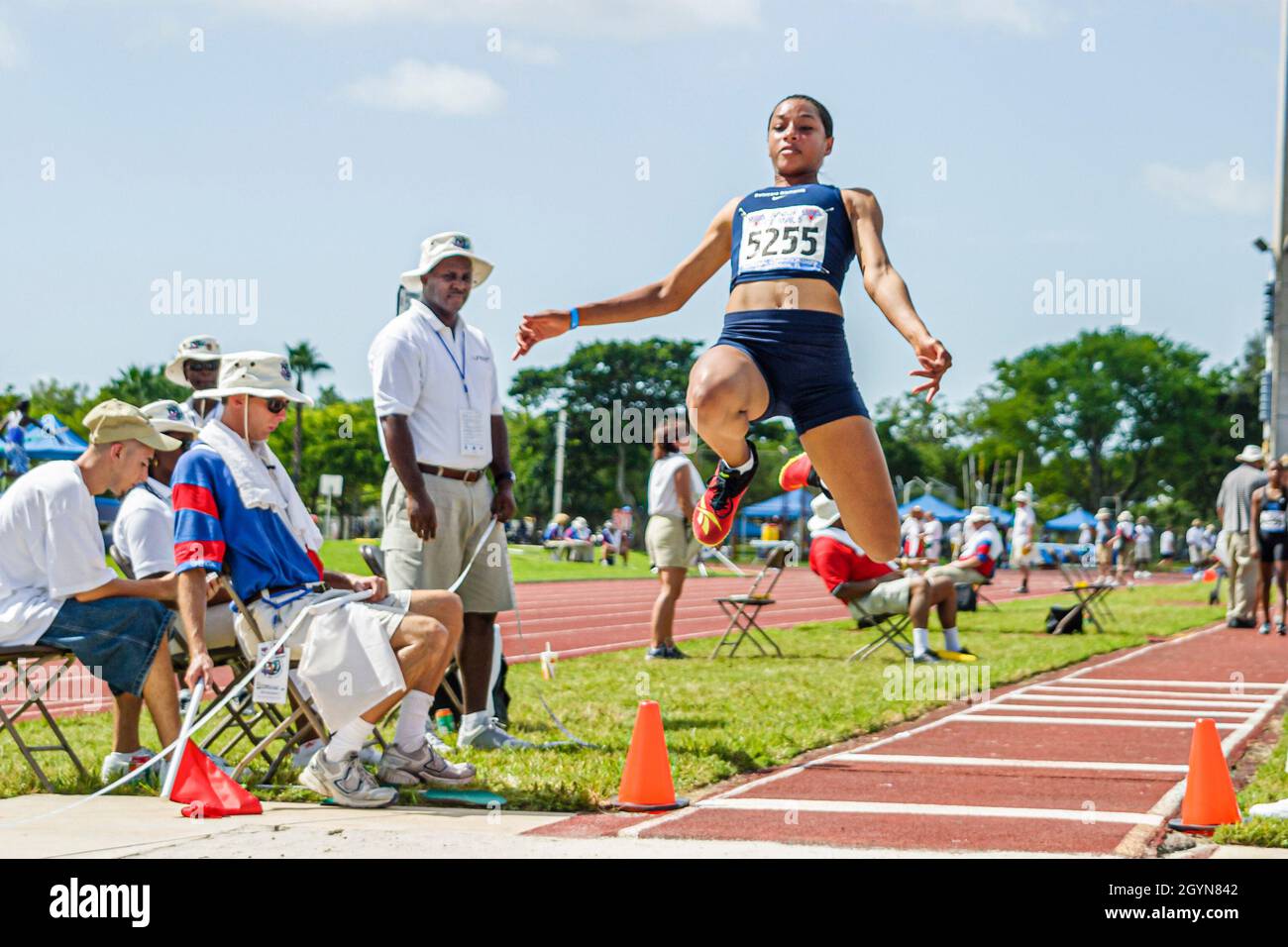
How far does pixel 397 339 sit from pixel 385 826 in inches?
110

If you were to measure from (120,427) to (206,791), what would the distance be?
5.59 feet

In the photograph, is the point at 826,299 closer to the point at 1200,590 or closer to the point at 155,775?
the point at 155,775

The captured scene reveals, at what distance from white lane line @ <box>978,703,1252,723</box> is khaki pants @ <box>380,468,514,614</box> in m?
3.91

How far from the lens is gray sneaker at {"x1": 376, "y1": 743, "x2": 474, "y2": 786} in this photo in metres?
6.09

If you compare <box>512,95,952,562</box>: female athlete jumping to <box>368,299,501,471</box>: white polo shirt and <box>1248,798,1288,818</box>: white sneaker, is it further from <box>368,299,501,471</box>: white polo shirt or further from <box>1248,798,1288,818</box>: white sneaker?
<box>368,299,501,471</box>: white polo shirt

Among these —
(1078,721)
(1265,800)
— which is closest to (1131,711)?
(1078,721)

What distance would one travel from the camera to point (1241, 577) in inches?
744

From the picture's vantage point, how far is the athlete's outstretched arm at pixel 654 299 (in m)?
6.02

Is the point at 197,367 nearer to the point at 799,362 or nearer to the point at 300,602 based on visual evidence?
the point at 300,602

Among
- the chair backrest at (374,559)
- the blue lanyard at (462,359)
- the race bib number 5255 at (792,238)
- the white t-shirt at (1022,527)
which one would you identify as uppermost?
the race bib number 5255 at (792,238)

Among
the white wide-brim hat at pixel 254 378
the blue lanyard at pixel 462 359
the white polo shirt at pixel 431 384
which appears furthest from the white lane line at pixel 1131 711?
the white wide-brim hat at pixel 254 378

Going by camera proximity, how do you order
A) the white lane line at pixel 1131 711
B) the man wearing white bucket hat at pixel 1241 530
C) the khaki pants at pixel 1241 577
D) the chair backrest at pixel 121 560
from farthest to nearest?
1. the khaki pants at pixel 1241 577
2. the man wearing white bucket hat at pixel 1241 530
3. the white lane line at pixel 1131 711
4. the chair backrest at pixel 121 560

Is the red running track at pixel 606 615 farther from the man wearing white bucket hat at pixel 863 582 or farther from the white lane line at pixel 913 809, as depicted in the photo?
the white lane line at pixel 913 809

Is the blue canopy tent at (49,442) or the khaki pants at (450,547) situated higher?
the blue canopy tent at (49,442)
